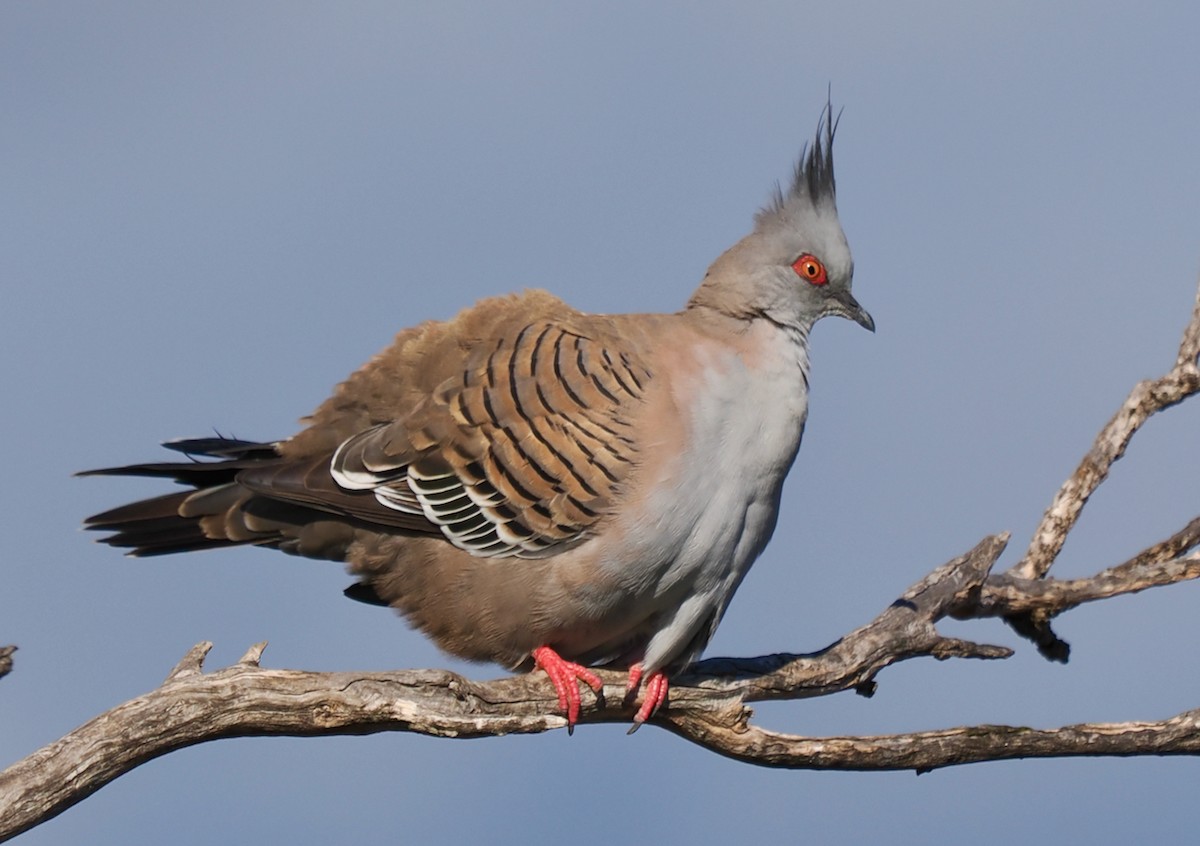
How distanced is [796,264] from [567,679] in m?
1.76

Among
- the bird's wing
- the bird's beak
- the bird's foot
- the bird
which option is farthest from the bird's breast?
the bird's beak

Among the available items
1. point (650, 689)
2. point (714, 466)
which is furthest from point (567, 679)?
point (714, 466)

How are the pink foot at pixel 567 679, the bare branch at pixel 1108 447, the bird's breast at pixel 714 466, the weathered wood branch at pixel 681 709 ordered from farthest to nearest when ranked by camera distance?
the bare branch at pixel 1108 447 → the pink foot at pixel 567 679 → the bird's breast at pixel 714 466 → the weathered wood branch at pixel 681 709

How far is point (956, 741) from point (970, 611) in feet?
3.32

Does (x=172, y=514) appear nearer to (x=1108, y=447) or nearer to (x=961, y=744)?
(x=961, y=744)

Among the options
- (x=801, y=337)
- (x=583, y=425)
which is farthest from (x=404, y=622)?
(x=801, y=337)

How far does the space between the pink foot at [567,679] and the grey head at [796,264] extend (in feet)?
4.66

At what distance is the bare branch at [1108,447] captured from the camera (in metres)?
5.76

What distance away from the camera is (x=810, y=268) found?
534 centimetres

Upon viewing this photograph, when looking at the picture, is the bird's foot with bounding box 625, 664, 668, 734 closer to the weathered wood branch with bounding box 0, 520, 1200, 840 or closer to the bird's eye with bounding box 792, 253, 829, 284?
the weathered wood branch with bounding box 0, 520, 1200, 840

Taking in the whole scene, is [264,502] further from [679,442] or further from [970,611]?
[970,611]

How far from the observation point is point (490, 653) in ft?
16.8

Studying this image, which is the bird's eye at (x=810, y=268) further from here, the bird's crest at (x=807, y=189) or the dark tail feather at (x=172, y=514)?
the dark tail feather at (x=172, y=514)

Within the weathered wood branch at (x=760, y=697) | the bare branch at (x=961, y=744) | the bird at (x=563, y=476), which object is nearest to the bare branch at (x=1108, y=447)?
the weathered wood branch at (x=760, y=697)
